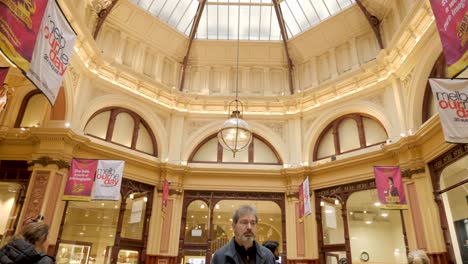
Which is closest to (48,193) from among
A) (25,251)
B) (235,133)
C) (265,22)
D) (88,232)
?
(88,232)

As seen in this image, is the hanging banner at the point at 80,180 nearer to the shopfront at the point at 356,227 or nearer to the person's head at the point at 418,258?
the shopfront at the point at 356,227

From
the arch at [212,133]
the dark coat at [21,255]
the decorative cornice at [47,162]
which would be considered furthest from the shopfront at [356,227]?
the dark coat at [21,255]

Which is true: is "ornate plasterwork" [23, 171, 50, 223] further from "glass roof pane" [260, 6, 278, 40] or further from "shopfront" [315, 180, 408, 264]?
"glass roof pane" [260, 6, 278, 40]

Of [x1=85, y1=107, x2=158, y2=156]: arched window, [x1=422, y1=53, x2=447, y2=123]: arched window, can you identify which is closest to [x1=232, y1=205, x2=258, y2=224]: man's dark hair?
→ [x1=422, y1=53, x2=447, y2=123]: arched window

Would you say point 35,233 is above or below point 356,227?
below

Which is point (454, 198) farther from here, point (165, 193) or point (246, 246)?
point (165, 193)

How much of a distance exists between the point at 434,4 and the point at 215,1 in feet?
35.5

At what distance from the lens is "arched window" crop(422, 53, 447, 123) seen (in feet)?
31.0

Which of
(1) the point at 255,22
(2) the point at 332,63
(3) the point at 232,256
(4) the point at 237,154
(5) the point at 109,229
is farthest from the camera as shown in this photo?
(1) the point at 255,22

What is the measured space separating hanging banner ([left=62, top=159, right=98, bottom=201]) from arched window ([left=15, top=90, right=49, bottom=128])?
9.07ft

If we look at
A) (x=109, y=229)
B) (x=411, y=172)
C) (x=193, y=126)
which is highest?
(x=193, y=126)

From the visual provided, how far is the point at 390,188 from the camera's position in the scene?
995 cm

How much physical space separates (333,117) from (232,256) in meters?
12.2

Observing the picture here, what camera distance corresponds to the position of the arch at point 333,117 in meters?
12.2
